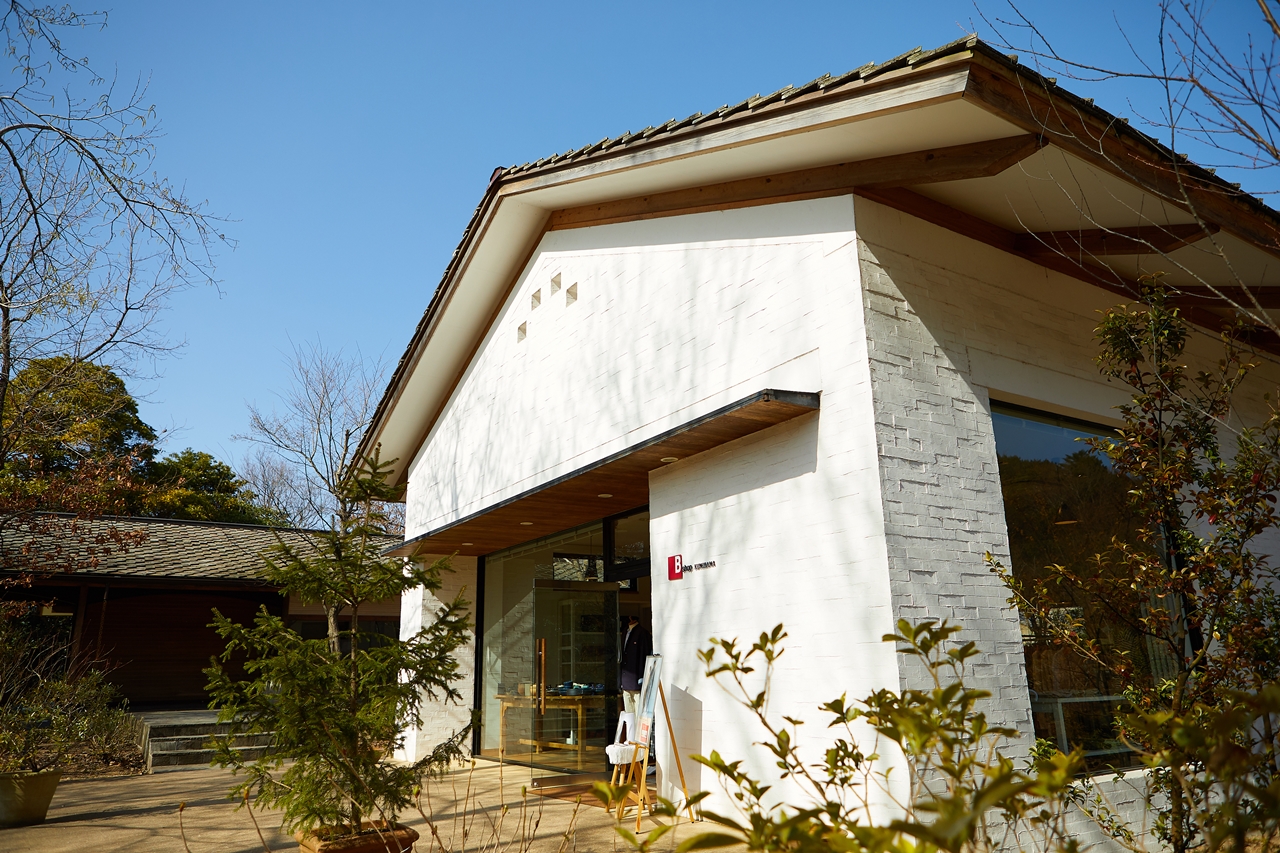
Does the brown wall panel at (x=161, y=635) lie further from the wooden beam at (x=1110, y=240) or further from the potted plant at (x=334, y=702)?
the wooden beam at (x=1110, y=240)

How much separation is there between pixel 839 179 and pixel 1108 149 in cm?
159

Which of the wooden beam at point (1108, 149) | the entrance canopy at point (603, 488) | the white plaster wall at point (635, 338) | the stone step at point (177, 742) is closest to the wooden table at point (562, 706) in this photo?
the entrance canopy at point (603, 488)

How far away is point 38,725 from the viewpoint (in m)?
10.3

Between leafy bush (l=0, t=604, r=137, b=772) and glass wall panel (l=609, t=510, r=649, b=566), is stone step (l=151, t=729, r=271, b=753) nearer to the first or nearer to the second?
leafy bush (l=0, t=604, r=137, b=772)

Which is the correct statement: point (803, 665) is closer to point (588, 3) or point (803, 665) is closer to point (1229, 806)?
point (1229, 806)

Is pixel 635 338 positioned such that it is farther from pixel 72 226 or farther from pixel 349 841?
pixel 72 226

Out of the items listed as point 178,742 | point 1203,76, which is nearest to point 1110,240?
point 1203,76

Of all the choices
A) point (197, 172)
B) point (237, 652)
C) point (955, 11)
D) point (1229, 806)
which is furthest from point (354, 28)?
point (237, 652)

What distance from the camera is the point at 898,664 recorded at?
449cm

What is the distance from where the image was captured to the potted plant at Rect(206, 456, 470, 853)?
4754 millimetres

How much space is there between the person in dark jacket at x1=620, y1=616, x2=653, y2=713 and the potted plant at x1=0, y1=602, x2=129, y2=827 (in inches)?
212

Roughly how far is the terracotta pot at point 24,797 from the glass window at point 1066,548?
8.41 metres

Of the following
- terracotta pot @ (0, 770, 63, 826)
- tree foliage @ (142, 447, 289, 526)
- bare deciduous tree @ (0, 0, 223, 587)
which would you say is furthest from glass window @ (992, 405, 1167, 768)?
tree foliage @ (142, 447, 289, 526)

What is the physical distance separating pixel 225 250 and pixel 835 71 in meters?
5.23
